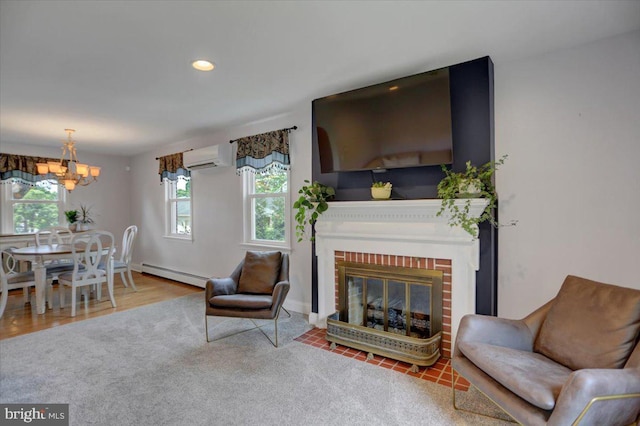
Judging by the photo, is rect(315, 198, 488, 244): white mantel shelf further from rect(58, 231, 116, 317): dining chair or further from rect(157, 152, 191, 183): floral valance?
rect(157, 152, 191, 183): floral valance

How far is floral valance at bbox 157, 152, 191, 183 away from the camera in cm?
530

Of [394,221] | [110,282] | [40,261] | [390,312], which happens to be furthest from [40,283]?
[394,221]

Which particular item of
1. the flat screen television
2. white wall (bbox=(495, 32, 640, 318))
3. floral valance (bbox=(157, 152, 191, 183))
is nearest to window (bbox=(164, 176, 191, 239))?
floral valance (bbox=(157, 152, 191, 183))

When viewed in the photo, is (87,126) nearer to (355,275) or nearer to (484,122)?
(355,275)

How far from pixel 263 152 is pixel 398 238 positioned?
6.88ft

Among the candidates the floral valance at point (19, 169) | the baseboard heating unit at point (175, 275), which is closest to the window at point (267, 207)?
the baseboard heating unit at point (175, 275)

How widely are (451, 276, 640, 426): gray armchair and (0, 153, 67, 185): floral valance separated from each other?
6.62 m

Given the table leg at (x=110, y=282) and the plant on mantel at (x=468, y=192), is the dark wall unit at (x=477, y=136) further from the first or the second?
the table leg at (x=110, y=282)

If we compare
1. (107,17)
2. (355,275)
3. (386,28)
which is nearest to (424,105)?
(386,28)

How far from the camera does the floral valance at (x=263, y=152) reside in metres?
3.95

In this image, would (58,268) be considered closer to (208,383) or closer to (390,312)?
(208,383)

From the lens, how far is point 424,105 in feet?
8.66

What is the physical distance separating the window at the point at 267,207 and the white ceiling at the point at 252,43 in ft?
3.58

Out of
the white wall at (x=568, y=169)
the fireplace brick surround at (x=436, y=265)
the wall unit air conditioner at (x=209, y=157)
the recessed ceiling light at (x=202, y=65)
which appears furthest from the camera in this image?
the wall unit air conditioner at (x=209, y=157)
